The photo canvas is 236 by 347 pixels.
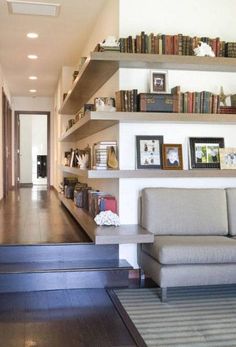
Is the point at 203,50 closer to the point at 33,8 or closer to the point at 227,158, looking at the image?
the point at 227,158

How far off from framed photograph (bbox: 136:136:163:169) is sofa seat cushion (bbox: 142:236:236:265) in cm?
82

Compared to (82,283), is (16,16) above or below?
above

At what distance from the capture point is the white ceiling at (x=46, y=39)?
512 cm

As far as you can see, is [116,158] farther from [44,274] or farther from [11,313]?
[11,313]

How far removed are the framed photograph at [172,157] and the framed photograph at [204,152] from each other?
135 millimetres

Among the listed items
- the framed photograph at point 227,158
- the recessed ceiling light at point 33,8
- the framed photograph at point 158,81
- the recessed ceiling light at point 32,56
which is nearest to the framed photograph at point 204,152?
the framed photograph at point 227,158

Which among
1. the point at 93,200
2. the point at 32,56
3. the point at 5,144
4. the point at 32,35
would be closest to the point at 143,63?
the point at 93,200

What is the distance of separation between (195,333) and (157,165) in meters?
1.66

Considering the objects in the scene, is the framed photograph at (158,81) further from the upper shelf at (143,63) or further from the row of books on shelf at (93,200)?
the row of books on shelf at (93,200)

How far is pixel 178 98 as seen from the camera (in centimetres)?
382

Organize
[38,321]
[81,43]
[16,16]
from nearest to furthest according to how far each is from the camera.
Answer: [38,321], [16,16], [81,43]

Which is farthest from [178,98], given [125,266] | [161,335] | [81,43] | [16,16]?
[81,43]

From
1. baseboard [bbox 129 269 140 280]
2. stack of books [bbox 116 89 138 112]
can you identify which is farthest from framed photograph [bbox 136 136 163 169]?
baseboard [bbox 129 269 140 280]

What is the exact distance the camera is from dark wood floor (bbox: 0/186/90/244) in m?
3.99
